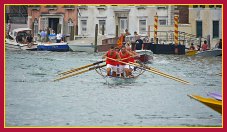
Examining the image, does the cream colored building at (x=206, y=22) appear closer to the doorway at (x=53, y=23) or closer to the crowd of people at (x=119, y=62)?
the crowd of people at (x=119, y=62)

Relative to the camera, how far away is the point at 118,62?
1392 cm

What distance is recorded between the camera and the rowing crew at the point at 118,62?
13.9 meters

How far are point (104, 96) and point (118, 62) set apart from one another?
4.96 feet

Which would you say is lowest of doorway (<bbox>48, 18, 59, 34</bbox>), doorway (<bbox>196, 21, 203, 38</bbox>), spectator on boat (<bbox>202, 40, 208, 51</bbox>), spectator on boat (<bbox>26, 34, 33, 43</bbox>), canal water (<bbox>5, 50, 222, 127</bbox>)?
canal water (<bbox>5, 50, 222, 127</bbox>)

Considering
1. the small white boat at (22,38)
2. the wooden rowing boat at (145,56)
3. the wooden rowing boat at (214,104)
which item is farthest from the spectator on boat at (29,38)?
the wooden rowing boat at (214,104)

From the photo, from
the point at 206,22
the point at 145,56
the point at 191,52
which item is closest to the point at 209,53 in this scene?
the point at 206,22

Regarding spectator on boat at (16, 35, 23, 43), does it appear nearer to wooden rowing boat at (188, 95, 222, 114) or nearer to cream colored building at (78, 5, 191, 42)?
cream colored building at (78, 5, 191, 42)

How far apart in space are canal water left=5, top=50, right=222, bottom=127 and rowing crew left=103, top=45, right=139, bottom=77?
0.22 metres

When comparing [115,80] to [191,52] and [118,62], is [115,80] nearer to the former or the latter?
[118,62]

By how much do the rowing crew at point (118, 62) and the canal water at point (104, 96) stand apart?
8.6 inches

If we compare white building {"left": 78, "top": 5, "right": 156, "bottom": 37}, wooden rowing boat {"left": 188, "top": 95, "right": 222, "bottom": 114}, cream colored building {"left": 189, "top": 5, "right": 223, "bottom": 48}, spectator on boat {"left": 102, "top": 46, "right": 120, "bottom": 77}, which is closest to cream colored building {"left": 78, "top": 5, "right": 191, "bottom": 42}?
white building {"left": 78, "top": 5, "right": 156, "bottom": 37}

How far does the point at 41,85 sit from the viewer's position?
43.9 feet

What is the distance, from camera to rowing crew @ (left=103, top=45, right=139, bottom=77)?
13.9 metres

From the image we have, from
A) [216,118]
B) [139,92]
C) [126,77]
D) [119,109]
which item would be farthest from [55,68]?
[216,118]
